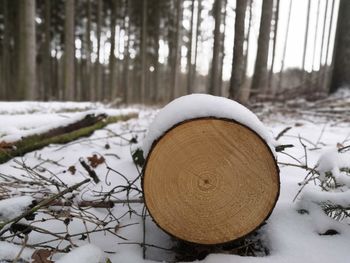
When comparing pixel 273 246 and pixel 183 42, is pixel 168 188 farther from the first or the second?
pixel 183 42

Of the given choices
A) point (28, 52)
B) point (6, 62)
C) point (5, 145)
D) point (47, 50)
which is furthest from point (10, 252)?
point (6, 62)

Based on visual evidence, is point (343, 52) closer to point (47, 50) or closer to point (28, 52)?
point (28, 52)

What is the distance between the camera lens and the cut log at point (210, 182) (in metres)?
1.50

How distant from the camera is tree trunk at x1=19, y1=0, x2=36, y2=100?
27.6 ft

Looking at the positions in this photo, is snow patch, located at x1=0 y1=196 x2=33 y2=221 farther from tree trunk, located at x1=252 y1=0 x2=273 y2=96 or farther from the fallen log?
tree trunk, located at x1=252 y1=0 x2=273 y2=96

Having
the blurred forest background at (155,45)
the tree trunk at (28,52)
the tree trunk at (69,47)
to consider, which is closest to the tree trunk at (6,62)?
the blurred forest background at (155,45)

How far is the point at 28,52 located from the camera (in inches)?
344

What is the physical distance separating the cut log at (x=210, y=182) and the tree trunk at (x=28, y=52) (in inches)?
329

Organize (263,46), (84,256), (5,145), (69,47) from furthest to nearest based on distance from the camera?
(69,47) < (263,46) < (5,145) < (84,256)

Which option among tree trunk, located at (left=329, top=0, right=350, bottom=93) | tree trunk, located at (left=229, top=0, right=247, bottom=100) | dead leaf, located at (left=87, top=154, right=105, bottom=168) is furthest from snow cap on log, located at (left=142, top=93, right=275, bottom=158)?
tree trunk, located at (left=329, top=0, right=350, bottom=93)

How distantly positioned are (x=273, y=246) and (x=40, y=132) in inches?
102

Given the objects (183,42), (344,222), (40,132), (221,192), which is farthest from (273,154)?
(183,42)

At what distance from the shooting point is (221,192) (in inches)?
60.6

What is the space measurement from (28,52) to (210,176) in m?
8.55
